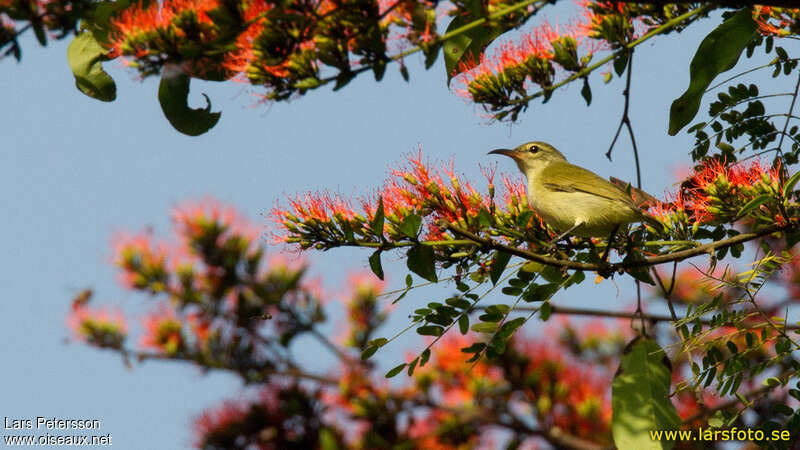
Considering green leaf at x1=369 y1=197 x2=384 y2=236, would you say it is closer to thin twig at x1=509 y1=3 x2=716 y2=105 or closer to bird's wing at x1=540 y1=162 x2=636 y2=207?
thin twig at x1=509 y1=3 x2=716 y2=105

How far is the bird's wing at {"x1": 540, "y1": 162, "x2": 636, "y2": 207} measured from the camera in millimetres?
3461

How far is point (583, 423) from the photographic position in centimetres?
470

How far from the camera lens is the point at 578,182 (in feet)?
12.3

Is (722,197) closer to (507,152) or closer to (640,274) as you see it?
(640,274)

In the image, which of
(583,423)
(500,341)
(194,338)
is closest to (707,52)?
(500,341)

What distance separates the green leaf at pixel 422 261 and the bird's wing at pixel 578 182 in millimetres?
1081

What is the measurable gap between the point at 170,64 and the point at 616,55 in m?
1.36

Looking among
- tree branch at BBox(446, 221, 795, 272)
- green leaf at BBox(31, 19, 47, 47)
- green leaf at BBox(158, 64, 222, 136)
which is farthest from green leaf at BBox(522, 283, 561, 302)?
green leaf at BBox(31, 19, 47, 47)

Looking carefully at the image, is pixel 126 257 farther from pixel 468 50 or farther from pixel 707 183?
pixel 707 183

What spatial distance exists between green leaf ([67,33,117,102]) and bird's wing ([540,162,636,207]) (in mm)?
1771

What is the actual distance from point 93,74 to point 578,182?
202cm

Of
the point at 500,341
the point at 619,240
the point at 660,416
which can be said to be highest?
the point at 619,240

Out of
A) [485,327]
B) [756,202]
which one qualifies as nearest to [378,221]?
[485,327]

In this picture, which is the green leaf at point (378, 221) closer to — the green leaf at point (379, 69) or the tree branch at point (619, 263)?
the tree branch at point (619, 263)
